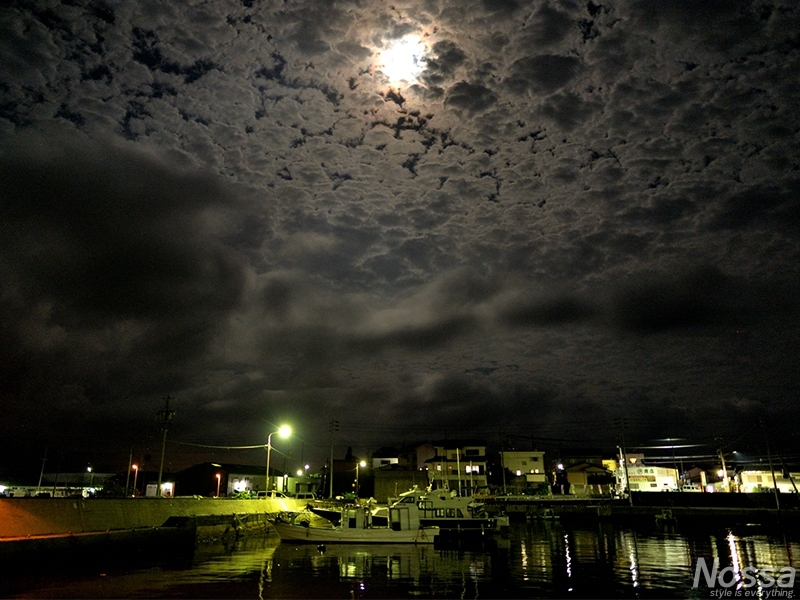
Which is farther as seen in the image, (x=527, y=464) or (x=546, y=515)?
(x=527, y=464)

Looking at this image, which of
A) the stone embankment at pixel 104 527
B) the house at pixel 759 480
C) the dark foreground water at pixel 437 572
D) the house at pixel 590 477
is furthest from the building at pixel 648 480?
the stone embankment at pixel 104 527

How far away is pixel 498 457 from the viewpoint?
383ft

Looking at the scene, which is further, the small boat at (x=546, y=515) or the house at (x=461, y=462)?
the house at (x=461, y=462)

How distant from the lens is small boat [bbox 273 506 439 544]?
4356 centimetres

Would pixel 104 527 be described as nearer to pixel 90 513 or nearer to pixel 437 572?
pixel 90 513

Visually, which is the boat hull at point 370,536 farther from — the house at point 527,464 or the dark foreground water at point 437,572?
the house at point 527,464

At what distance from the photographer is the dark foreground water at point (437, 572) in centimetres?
2372

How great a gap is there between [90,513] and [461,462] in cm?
8065

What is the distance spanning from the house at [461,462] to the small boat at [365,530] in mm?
54946

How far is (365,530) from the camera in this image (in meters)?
43.8

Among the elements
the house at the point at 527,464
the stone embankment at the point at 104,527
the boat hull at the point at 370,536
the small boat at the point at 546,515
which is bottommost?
the small boat at the point at 546,515

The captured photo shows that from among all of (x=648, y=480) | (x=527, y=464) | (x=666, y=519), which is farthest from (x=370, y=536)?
(x=648, y=480)

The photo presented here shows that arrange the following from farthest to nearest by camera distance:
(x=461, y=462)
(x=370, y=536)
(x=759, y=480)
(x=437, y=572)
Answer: (x=461, y=462)
(x=759, y=480)
(x=370, y=536)
(x=437, y=572)

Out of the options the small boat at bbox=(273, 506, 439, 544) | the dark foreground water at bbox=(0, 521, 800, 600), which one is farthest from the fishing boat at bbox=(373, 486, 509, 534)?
the dark foreground water at bbox=(0, 521, 800, 600)
